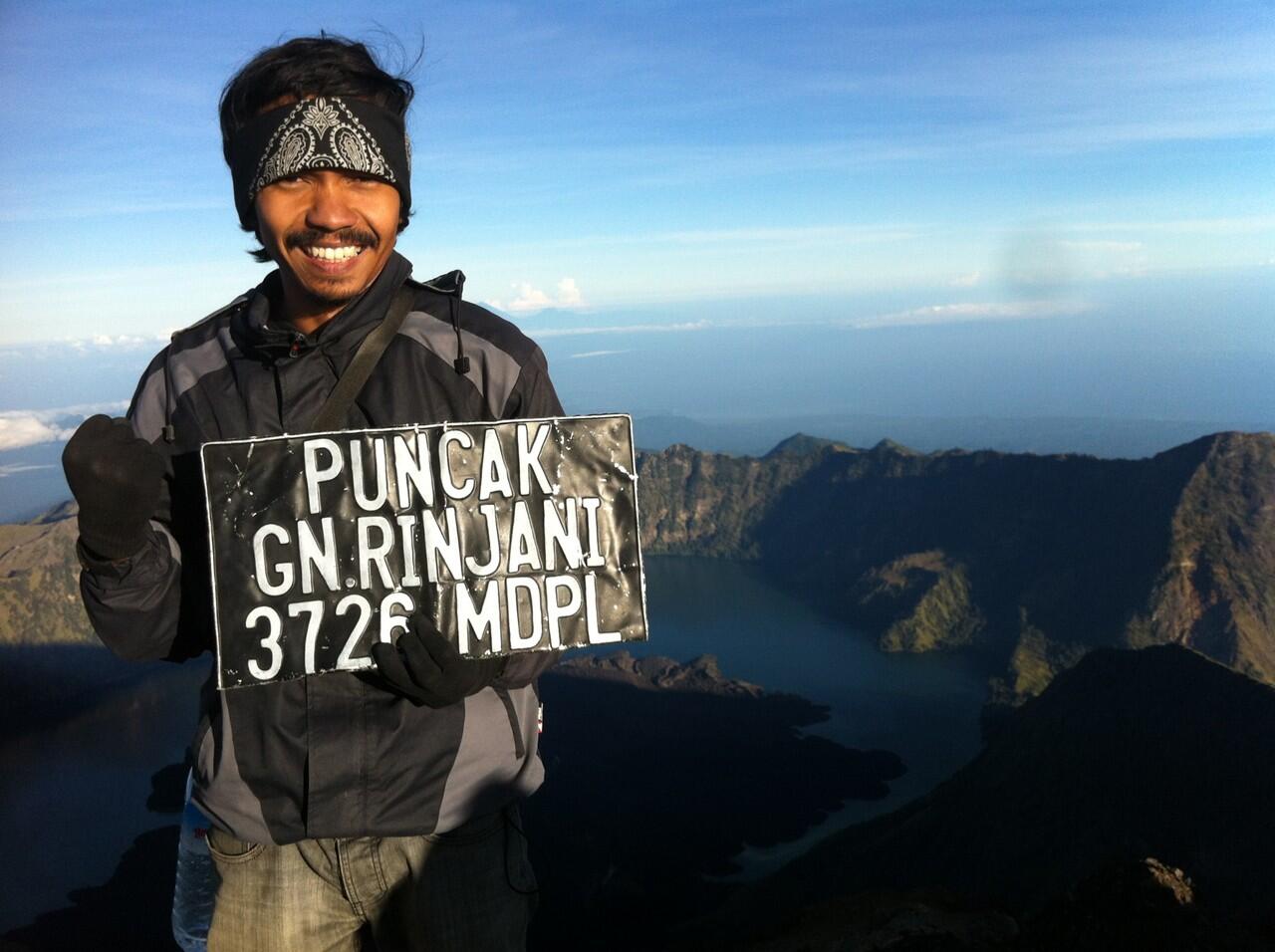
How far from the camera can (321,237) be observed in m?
4.49

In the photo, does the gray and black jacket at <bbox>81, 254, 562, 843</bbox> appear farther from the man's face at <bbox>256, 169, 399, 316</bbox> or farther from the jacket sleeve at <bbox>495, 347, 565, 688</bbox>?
the man's face at <bbox>256, 169, 399, 316</bbox>

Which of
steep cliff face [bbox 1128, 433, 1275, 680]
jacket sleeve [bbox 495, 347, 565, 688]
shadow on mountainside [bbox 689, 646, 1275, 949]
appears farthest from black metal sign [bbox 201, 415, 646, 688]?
steep cliff face [bbox 1128, 433, 1275, 680]

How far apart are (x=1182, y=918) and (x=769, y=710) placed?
95.5 m

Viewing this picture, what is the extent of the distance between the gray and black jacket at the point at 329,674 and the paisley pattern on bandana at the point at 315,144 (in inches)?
21.4

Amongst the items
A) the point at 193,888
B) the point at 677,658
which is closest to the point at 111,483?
the point at 193,888

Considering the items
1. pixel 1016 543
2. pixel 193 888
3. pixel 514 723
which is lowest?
pixel 1016 543

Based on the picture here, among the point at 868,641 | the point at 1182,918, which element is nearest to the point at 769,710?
the point at 868,641

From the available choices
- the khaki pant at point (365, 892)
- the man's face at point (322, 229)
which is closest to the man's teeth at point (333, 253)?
the man's face at point (322, 229)

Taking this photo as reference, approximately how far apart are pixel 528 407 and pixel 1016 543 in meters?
158

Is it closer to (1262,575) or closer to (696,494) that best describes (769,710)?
(1262,575)

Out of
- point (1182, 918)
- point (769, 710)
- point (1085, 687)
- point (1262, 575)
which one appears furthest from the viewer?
point (1262, 575)

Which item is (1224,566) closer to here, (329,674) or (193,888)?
(193,888)

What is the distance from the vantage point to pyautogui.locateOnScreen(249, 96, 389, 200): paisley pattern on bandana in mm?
4418

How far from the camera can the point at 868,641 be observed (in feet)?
443
